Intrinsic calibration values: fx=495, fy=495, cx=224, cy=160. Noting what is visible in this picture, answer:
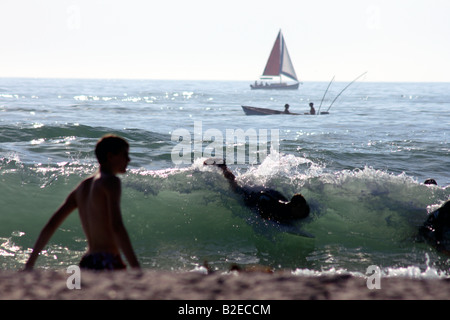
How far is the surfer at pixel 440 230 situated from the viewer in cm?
746

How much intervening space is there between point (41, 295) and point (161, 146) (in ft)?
50.5

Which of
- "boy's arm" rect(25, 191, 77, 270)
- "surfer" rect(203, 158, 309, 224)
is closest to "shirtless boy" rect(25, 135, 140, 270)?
"boy's arm" rect(25, 191, 77, 270)

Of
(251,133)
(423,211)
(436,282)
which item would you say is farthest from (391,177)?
(251,133)

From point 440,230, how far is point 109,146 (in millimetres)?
6117

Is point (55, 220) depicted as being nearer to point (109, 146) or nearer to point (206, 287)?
point (109, 146)

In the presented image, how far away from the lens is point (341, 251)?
303 inches

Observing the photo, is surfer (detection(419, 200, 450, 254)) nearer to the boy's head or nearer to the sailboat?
the boy's head

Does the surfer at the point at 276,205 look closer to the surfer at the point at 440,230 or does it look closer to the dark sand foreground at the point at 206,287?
the surfer at the point at 440,230

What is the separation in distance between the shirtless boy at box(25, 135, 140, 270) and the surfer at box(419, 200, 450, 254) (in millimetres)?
5628

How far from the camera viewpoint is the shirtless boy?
131 inches

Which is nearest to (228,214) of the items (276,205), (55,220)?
(276,205)

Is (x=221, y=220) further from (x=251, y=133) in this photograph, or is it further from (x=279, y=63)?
(x=279, y=63)

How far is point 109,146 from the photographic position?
334cm

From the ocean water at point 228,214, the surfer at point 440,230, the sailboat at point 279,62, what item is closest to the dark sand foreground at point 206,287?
the ocean water at point 228,214
